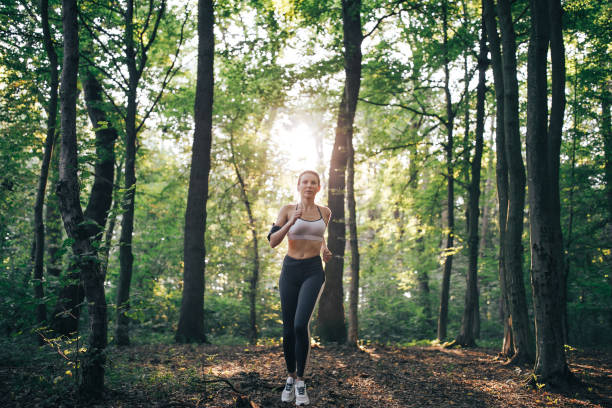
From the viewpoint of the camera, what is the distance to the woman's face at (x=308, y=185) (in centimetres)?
463

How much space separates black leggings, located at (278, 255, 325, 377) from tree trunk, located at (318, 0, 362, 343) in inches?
182

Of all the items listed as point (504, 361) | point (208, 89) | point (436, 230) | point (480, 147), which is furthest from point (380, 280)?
point (208, 89)

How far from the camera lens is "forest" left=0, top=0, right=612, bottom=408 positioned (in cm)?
442

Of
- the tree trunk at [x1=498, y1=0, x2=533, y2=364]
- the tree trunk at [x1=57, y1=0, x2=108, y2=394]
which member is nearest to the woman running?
the tree trunk at [x1=57, y1=0, x2=108, y2=394]

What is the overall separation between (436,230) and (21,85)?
1237 centimetres

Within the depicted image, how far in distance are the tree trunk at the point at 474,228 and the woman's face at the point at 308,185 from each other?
7.95m

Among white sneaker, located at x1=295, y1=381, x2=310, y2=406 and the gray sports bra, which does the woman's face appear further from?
white sneaker, located at x1=295, y1=381, x2=310, y2=406

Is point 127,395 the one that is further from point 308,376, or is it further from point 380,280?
point 380,280

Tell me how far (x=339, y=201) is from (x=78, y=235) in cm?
729

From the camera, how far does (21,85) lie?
9.50 meters

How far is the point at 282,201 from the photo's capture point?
1496 cm

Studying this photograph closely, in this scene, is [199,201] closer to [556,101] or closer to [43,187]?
[43,187]

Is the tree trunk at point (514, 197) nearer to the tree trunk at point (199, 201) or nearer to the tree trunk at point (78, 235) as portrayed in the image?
the tree trunk at point (199, 201)

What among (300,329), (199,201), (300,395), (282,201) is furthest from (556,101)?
(282,201)
